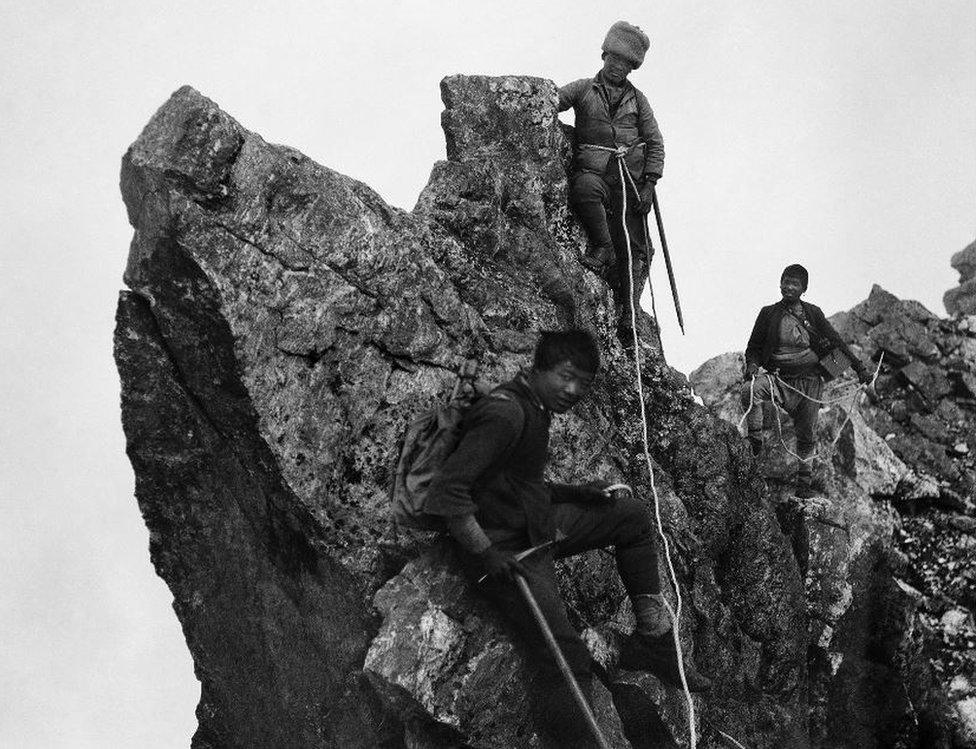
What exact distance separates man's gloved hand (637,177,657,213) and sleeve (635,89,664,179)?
0.34ft

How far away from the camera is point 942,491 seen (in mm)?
22516

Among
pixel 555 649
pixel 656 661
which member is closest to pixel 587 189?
pixel 656 661

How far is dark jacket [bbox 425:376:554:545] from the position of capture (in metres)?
10.6

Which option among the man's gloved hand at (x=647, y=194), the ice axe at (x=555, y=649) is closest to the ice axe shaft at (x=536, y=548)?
the ice axe at (x=555, y=649)

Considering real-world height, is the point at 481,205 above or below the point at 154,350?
above

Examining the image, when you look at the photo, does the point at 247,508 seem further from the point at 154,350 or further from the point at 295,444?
the point at 154,350

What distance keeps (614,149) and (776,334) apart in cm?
526

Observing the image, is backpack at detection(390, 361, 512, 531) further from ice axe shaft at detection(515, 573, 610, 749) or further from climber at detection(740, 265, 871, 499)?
climber at detection(740, 265, 871, 499)

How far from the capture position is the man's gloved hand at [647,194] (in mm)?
17312

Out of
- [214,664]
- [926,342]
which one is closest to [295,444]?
[214,664]

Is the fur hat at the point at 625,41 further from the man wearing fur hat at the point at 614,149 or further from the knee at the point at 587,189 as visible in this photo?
the knee at the point at 587,189

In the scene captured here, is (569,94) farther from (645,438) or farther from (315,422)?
(315,422)

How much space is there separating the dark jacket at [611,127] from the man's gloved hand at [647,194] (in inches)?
4.5

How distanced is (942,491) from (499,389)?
14.6 metres
